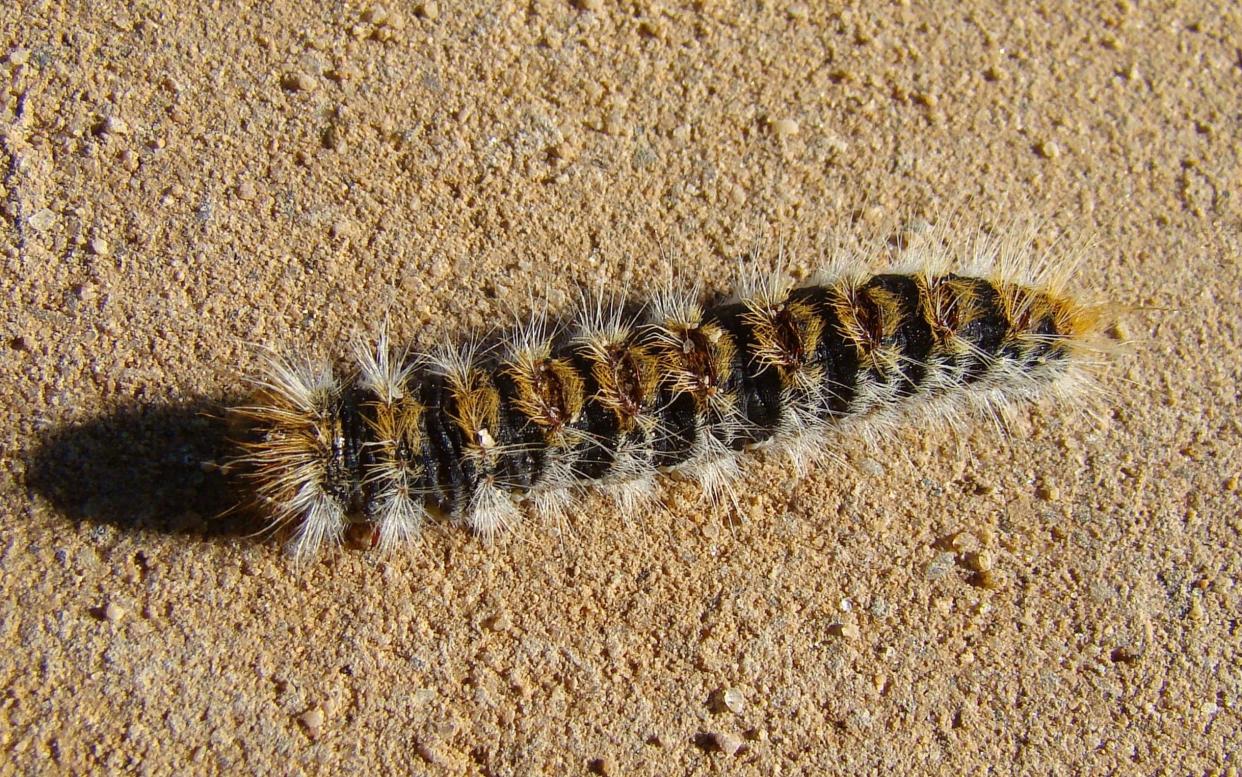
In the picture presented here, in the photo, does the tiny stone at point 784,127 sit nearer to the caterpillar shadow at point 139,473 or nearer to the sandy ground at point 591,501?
the sandy ground at point 591,501

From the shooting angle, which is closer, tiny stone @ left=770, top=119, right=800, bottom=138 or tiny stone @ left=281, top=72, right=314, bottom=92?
tiny stone @ left=281, top=72, right=314, bottom=92

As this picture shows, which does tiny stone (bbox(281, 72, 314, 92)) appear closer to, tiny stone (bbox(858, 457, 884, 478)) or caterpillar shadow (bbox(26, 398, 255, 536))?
caterpillar shadow (bbox(26, 398, 255, 536))

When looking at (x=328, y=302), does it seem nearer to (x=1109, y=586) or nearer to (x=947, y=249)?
(x=947, y=249)

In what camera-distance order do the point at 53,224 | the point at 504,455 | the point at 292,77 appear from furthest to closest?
the point at 292,77, the point at 53,224, the point at 504,455

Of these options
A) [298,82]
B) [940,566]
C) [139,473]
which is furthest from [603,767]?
[298,82]

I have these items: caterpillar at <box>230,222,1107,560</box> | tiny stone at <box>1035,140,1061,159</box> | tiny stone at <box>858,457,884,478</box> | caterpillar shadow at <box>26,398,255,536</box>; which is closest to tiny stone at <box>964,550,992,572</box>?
tiny stone at <box>858,457,884,478</box>

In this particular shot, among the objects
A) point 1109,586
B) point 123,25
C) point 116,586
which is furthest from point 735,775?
point 123,25

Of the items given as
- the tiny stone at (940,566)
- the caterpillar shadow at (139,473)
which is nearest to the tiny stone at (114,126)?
the caterpillar shadow at (139,473)
